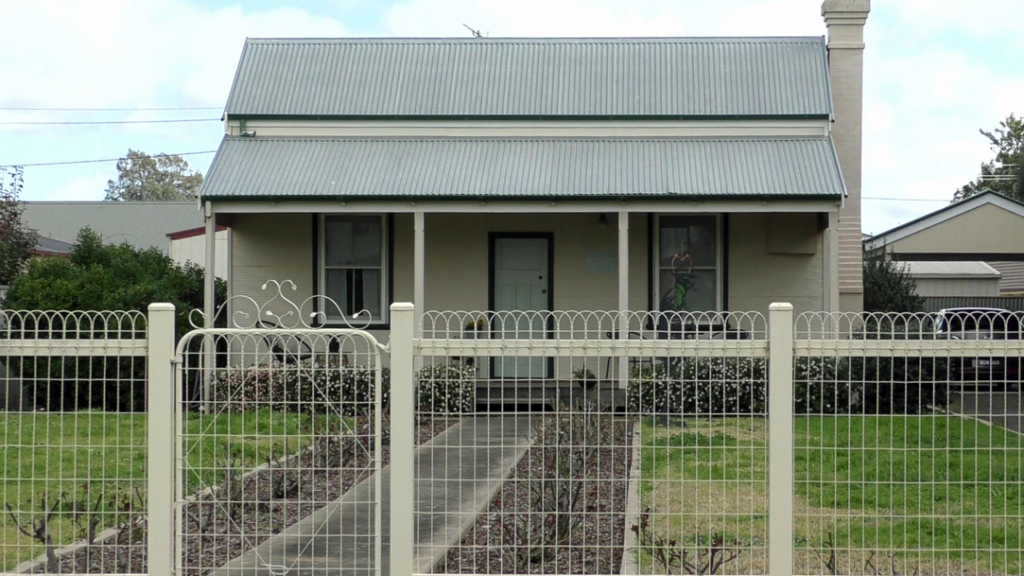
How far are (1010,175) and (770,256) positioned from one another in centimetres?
4592

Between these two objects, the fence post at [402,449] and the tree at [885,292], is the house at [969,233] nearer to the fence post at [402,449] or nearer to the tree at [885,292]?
the tree at [885,292]

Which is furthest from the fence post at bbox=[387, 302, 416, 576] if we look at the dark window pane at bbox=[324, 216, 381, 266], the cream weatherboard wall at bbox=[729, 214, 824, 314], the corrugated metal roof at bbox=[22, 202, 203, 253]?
the corrugated metal roof at bbox=[22, 202, 203, 253]

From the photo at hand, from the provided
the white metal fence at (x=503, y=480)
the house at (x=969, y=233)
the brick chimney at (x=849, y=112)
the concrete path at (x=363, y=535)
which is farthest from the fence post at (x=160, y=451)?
the house at (x=969, y=233)

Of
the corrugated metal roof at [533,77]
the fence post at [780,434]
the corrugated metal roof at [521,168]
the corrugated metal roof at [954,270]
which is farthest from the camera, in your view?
the corrugated metal roof at [954,270]

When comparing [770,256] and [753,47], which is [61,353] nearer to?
[770,256]

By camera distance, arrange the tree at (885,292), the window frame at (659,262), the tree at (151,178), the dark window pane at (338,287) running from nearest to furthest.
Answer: the window frame at (659,262) < the dark window pane at (338,287) < the tree at (885,292) < the tree at (151,178)

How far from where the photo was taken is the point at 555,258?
16859 millimetres

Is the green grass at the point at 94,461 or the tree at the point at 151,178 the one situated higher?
the tree at the point at 151,178

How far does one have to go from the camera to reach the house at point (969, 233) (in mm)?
30719

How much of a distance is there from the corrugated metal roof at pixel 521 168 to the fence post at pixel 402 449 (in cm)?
892

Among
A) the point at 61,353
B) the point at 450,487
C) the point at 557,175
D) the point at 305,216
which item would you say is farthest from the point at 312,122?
the point at 61,353

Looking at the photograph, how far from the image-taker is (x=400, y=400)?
20.4ft

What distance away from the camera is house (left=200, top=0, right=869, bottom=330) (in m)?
16.2

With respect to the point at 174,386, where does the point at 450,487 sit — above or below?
below
